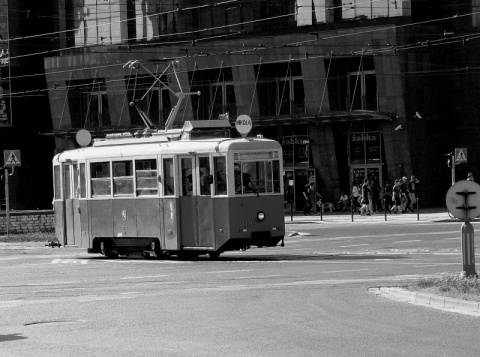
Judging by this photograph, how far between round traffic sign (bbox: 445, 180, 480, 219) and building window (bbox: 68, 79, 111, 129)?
54.9 meters

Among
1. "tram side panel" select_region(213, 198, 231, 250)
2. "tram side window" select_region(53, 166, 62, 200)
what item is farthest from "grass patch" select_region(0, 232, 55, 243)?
"tram side panel" select_region(213, 198, 231, 250)

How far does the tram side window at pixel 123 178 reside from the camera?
31219mm

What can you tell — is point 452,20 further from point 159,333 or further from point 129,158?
point 159,333

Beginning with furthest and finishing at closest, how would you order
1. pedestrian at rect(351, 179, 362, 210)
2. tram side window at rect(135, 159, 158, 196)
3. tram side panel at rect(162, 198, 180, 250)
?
pedestrian at rect(351, 179, 362, 210)
tram side window at rect(135, 159, 158, 196)
tram side panel at rect(162, 198, 180, 250)

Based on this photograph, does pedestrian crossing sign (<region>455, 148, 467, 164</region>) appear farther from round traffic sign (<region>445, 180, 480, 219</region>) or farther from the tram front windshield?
round traffic sign (<region>445, 180, 480, 219</region>)

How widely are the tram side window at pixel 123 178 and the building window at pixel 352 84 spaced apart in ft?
107

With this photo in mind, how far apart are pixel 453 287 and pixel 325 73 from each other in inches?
1856

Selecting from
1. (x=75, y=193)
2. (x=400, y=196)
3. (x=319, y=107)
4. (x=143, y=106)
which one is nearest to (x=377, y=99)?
(x=319, y=107)

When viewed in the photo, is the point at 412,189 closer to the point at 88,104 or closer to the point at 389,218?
the point at 389,218

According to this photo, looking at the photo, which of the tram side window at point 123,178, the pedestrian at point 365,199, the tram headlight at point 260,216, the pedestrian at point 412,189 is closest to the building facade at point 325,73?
the pedestrian at point 412,189

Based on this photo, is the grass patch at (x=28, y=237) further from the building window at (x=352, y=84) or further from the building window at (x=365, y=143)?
the building window at (x=365, y=143)

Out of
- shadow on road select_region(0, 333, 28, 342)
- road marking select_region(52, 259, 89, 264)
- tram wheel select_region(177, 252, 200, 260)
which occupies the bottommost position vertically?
road marking select_region(52, 259, 89, 264)

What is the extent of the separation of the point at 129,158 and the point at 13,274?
18.1ft

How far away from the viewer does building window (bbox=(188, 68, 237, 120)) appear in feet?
222
